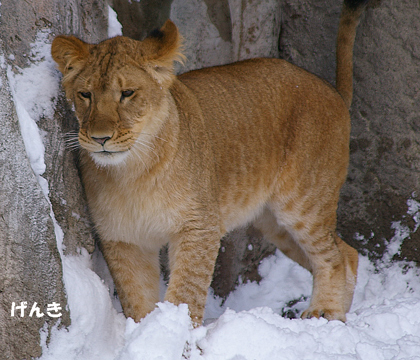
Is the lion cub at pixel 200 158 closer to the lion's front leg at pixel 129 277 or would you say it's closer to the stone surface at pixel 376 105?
the lion's front leg at pixel 129 277

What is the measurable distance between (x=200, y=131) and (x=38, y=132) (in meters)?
0.89

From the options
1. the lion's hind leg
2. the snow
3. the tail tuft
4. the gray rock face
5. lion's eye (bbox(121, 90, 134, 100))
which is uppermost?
the tail tuft

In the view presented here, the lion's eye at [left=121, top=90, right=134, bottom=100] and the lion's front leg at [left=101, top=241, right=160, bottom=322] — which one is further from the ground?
the lion's eye at [left=121, top=90, right=134, bottom=100]


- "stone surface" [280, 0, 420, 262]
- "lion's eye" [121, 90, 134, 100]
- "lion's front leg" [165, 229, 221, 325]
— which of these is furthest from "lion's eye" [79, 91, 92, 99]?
"stone surface" [280, 0, 420, 262]

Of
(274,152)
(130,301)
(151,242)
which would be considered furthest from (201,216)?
(274,152)

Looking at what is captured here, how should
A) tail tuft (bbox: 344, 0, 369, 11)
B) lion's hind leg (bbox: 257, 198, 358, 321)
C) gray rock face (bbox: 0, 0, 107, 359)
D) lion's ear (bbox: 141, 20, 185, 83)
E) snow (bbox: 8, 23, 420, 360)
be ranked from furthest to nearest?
tail tuft (bbox: 344, 0, 369, 11) < lion's hind leg (bbox: 257, 198, 358, 321) < lion's ear (bbox: 141, 20, 185, 83) < snow (bbox: 8, 23, 420, 360) < gray rock face (bbox: 0, 0, 107, 359)

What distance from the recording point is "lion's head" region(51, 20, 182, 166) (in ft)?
8.39

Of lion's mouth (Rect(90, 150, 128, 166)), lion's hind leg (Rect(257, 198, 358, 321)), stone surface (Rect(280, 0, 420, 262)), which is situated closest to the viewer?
lion's mouth (Rect(90, 150, 128, 166))

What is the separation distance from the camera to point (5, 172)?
2354mm

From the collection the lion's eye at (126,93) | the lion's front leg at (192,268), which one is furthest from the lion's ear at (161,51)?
the lion's front leg at (192,268)

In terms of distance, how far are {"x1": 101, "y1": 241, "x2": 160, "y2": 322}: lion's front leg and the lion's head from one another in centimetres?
51

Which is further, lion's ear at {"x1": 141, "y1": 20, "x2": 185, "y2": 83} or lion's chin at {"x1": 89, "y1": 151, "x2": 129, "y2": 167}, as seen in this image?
lion's ear at {"x1": 141, "y1": 20, "x2": 185, "y2": 83}

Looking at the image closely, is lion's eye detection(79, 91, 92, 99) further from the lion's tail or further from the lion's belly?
the lion's tail

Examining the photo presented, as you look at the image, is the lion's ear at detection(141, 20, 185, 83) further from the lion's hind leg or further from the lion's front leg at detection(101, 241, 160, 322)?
the lion's hind leg
